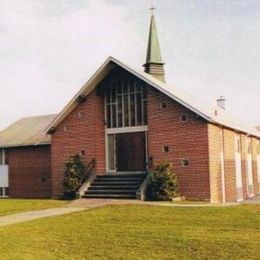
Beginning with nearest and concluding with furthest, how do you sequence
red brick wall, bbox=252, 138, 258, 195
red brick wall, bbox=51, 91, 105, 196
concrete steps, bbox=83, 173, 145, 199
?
concrete steps, bbox=83, 173, 145, 199 < red brick wall, bbox=51, 91, 105, 196 < red brick wall, bbox=252, 138, 258, 195

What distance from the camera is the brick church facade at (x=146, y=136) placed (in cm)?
2202

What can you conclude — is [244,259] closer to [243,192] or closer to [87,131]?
[87,131]

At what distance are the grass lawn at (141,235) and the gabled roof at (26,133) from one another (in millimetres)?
14850

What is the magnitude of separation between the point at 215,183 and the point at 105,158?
20.2 ft

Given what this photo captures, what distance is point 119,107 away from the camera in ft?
82.2

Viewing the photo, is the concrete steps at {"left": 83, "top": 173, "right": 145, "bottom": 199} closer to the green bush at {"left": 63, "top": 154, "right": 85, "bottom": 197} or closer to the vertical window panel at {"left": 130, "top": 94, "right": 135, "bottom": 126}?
the green bush at {"left": 63, "top": 154, "right": 85, "bottom": 197}

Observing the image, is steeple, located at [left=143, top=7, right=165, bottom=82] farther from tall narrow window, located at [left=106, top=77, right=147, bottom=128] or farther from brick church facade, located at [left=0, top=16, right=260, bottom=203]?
tall narrow window, located at [left=106, top=77, right=147, bottom=128]

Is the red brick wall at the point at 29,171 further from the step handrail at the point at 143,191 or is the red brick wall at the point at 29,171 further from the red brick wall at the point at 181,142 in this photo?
the step handrail at the point at 143,191

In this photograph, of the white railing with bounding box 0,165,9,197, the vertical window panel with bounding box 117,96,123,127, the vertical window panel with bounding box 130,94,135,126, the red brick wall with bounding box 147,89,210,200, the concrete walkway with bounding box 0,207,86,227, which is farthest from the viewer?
the white railing with bounding box 0,165,9,197

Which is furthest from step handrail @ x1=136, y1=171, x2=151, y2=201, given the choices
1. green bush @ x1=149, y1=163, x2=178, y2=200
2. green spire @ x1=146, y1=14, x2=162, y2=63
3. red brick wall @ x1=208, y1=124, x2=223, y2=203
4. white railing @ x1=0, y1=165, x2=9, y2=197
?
white railing @ x1=0, y1=165, x2=9, y2=197

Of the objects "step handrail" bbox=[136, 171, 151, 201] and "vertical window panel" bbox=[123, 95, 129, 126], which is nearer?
"step handrail" bbox=[136, 171, 151, 201]

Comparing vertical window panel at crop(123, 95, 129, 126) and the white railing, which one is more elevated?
vertical window panel at crop(123, 95, 129, 126)

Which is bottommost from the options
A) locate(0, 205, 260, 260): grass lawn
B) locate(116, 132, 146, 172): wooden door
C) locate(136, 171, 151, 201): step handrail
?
locate(0, 205, 260, 260): grass lawn

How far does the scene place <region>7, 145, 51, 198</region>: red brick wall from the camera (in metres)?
30.0
